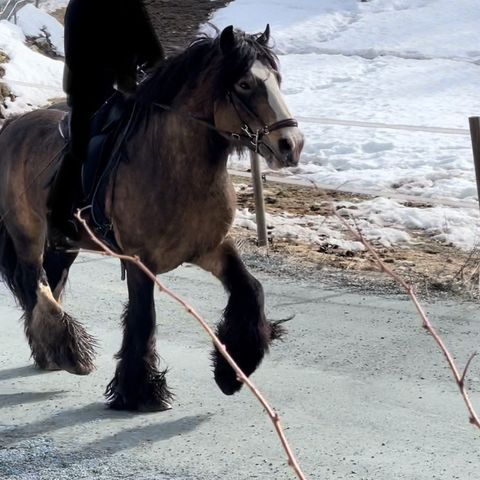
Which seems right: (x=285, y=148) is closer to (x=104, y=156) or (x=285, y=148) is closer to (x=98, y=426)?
(x=104, y=156)

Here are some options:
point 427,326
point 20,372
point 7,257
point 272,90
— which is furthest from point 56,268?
point 427,326

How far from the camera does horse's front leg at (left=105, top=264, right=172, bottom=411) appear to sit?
19.4 feet

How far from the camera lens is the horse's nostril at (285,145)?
203 inches

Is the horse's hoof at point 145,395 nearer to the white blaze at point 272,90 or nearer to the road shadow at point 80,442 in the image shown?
the road shadow at point 80,442

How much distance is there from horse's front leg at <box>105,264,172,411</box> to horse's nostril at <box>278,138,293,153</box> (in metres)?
1.14

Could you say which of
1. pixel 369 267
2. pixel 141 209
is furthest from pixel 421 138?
pixel 141 209

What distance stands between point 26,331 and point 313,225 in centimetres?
433

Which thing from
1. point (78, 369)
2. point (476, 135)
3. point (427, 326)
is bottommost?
point (78, 369)

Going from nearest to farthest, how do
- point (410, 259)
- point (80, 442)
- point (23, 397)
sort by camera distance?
point (80, 442) < point (23, 397) < point (410, 259)

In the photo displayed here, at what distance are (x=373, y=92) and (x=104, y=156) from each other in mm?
12592

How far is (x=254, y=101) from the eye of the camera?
5414mm

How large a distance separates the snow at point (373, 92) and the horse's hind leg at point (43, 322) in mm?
2192

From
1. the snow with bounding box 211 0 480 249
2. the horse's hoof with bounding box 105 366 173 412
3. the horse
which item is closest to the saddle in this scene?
the horse

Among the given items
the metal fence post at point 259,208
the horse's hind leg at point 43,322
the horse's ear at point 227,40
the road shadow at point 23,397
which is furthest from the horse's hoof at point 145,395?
the metal fence post at point 259,208
